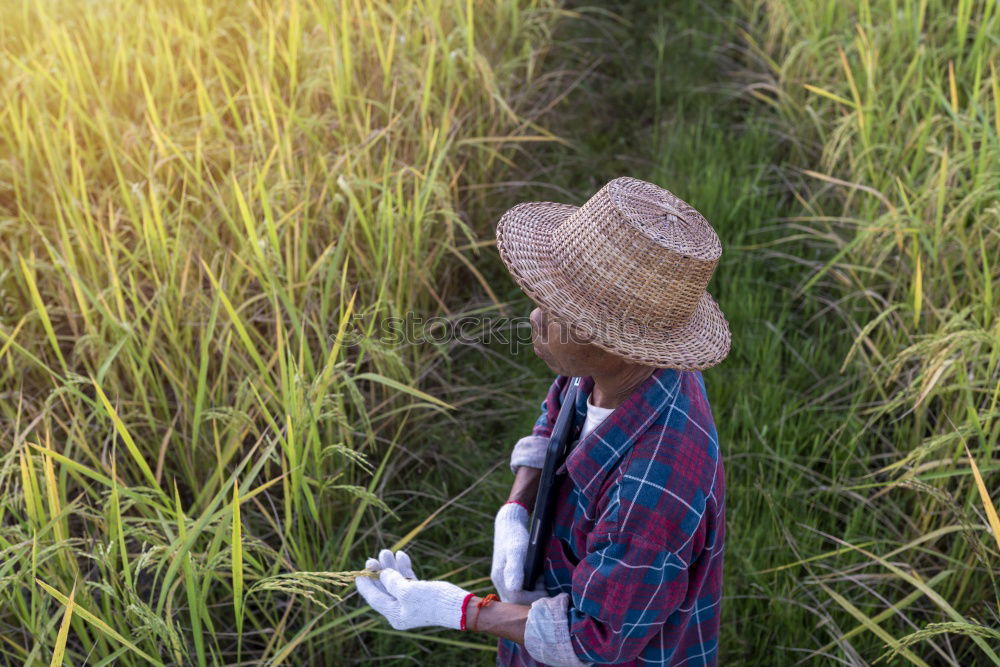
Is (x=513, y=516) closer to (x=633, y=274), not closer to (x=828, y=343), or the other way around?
(x=633, y=274)

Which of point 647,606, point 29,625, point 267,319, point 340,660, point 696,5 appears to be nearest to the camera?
point 647,606

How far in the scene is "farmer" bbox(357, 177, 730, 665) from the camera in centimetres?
119

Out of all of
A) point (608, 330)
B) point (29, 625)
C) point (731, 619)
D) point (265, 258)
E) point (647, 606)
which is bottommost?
point (731, 619)

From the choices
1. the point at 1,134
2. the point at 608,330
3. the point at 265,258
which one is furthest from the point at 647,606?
the point at 1,134

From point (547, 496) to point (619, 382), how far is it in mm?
242

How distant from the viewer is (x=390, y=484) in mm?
2178

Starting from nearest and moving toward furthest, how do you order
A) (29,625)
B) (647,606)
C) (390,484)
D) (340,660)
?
1. (647,606)
2. (29,625)
3. (340,660)
4. (390,484)

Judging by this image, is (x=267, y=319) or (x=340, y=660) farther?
(x=267, y=319)

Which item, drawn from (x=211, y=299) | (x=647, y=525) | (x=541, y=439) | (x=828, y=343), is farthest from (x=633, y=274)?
(x=828, y=343)

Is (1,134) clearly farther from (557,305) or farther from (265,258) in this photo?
(557,305)

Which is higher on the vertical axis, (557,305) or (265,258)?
(557,305)

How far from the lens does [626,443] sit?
126 cm

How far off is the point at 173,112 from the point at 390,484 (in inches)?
52.1

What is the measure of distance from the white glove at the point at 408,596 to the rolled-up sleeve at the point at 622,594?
0.20 meters
